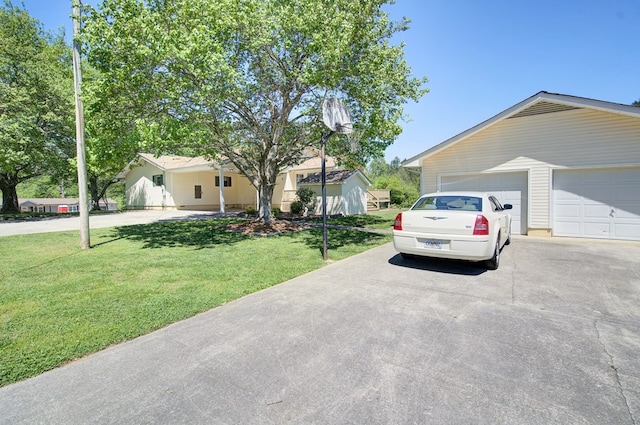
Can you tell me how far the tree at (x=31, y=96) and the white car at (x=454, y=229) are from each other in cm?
1911

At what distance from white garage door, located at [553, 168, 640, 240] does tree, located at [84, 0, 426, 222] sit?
229 inches

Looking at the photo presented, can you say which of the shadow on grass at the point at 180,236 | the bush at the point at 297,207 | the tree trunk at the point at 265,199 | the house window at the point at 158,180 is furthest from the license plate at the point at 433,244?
the house window at the point at 158,180

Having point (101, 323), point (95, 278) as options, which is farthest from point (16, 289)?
point (101, 323)

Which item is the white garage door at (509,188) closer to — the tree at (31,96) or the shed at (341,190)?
the shed at (341,190)

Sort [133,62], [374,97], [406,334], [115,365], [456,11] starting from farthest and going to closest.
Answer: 1. [456,11]
2. [374,97]
3. [133,62]
4. [406,334]
5. [115,365]

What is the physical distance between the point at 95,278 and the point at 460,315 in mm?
6335

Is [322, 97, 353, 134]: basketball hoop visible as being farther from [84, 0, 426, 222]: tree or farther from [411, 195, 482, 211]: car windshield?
[411, 195, 482, 211]: car windshield

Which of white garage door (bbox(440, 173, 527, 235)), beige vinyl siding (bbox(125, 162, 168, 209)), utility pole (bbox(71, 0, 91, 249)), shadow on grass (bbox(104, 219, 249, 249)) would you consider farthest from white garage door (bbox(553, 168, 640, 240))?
beige vinyl siding (bbox(125, 162, 168, 209))

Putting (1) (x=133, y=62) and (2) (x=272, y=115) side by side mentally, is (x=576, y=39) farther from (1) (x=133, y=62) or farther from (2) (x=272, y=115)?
(1) (x=133, y=62)

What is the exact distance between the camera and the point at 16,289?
5.13 meters

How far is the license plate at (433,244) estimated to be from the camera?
5888 mm

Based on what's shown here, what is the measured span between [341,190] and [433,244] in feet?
49.1

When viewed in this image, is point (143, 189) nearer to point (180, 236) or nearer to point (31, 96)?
point (31, 96)

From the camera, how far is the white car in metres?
5.63
